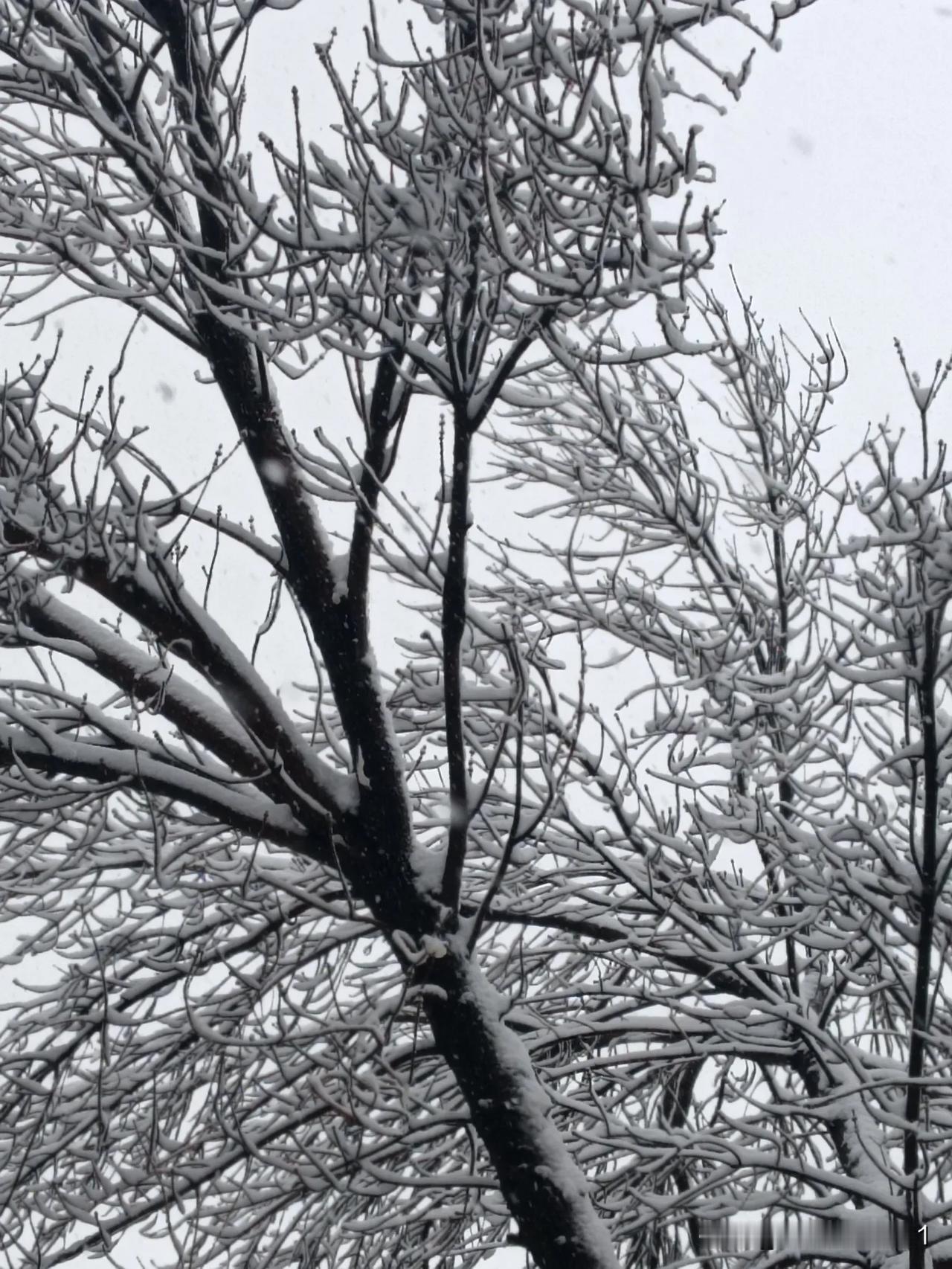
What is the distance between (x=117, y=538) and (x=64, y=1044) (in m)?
1.82

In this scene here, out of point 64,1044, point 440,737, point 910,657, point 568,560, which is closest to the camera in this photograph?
point 910,657

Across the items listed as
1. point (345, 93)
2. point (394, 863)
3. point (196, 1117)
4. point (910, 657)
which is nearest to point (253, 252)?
point (345, 93)

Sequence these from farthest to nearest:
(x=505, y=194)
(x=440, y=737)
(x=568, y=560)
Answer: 1. (x=440, y=737)
2. (x=568, y=560)
3. (x=505, y=194)

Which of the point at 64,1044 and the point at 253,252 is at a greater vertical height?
the point at 253,252

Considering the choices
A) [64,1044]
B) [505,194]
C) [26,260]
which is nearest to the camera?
[505,194]

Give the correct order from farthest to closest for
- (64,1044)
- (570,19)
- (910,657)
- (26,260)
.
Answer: (64,1044), (26,260), (910,657), (570,19)

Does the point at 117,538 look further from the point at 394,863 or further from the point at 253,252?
the point at 394,863

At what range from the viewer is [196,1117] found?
4785 mm

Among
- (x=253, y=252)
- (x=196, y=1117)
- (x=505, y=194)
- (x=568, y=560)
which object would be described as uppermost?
(x=253, y=252)

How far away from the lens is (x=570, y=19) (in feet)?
8.85

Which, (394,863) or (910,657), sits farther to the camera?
(394,863)

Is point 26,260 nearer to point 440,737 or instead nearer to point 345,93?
point 345,93

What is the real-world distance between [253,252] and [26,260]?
2.82ft

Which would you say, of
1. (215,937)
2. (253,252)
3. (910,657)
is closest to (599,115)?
(253,252)
